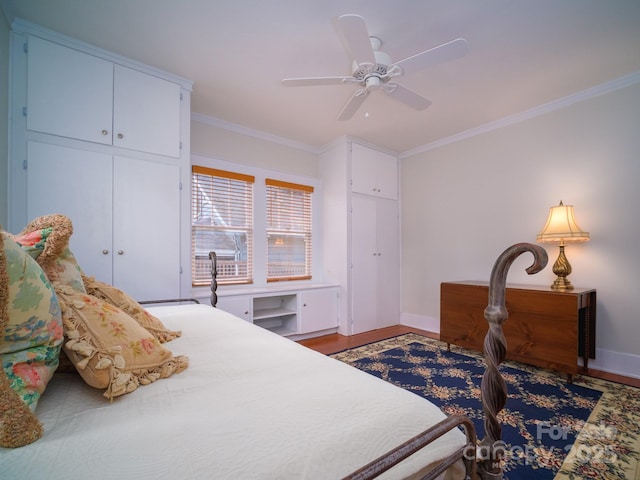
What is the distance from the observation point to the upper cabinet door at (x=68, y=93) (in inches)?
80.5

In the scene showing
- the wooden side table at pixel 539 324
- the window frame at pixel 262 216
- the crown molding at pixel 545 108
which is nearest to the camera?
the wooden side table at pixel 539 324

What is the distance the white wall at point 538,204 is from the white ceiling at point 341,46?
398 millimetres

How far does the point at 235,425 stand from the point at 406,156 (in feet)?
14.8

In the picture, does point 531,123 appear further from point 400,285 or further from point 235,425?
point 235,425

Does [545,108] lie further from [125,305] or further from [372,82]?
[125,305]

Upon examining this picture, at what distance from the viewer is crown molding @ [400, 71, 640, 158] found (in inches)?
104

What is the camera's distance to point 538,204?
3.16 metres

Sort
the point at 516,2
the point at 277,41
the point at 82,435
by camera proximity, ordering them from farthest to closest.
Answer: the point at 277,41
the point at 516,2
the point at 82,435

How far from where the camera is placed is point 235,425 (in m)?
0.67

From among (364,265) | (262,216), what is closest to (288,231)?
(262,216)

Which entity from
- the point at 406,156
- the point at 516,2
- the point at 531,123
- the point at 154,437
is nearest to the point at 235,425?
the point at 154,437

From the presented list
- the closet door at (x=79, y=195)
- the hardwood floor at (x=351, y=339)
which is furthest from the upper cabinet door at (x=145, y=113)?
the hardwood floor at (x=351, y=339)

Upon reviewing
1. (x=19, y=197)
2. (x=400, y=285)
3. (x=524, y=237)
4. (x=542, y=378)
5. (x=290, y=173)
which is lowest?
(x=542, y=378)

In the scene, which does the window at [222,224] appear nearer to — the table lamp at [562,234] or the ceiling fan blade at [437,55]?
the ceiling fan blade at [437,55]
